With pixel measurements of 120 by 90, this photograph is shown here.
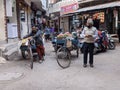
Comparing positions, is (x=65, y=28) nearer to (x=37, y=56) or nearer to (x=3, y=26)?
(x=3, y=26)

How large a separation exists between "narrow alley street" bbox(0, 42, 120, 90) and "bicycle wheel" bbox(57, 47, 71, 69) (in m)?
0.18

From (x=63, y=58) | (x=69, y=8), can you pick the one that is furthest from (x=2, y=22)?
(x=69, y=8)

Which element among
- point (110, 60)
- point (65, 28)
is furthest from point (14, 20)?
point (65, 28)

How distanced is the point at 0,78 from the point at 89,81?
2753mm

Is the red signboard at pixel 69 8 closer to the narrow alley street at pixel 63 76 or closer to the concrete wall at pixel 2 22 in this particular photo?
the concrete wall at pixel 2 22

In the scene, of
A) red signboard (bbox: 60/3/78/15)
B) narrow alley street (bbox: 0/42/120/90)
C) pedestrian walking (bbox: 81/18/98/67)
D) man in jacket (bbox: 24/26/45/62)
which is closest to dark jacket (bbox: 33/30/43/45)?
man in jacket (bbox: 24/26/45/62)

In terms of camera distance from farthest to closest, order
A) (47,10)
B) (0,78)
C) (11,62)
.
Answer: (47,10)
(11,62)
(0,78)

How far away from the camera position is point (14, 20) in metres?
19.7

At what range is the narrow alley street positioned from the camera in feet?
27.9

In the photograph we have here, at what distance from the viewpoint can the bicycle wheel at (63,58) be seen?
→ 1164cm

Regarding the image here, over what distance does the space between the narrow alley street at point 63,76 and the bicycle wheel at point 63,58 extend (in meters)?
0.18

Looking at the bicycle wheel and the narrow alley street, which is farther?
the bicycle wheel

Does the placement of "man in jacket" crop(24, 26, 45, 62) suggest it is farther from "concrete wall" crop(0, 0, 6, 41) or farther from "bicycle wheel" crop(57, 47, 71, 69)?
"concrete wall" crop(0, 0, 6, 41)

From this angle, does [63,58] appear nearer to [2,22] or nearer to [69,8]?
[2,22]
